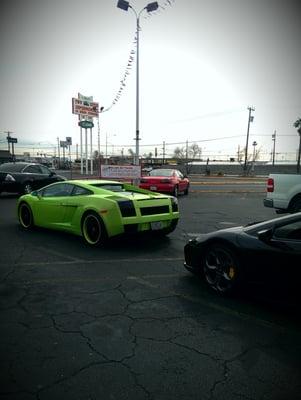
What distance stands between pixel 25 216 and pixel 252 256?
20.1 ft

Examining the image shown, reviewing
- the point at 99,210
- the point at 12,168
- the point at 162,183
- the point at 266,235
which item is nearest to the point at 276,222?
the point at 266,235

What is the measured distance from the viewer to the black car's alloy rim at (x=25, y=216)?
8242 mm

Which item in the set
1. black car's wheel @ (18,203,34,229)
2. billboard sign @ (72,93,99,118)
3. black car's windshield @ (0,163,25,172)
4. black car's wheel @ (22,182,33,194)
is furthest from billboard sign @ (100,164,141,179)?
billboard sign @ (72,93,99,118)

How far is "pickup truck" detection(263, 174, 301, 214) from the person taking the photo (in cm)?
960

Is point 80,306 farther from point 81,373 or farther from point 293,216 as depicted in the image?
point 293,216

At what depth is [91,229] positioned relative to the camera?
666cm

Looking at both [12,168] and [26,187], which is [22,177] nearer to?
[26,187]

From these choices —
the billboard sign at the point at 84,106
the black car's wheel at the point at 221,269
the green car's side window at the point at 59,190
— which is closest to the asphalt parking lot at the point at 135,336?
the black car's wheel at the point at 221,269

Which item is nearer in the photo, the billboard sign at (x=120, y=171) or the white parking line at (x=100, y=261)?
the white parking line at (x=100, y=261)

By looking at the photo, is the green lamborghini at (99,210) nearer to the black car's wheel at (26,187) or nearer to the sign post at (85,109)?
the black car's wheel at (26,187)

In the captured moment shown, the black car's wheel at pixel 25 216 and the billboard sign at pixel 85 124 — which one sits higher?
the billboard sign at pixel 85 124

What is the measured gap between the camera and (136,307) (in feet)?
13.0

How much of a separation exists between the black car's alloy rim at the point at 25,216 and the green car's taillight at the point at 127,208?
3.08 meters

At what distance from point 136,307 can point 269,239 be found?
1.73 metres
